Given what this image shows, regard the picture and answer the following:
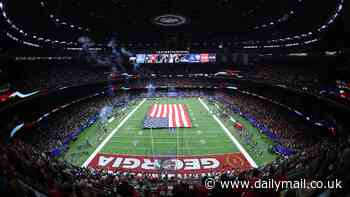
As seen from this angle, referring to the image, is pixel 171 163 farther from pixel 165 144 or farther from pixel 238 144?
pixel 238 144

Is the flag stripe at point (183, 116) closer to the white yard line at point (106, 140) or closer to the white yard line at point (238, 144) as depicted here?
the white yard line at point (238, 144)

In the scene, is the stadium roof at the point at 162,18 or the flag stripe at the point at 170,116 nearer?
the stadium roof at the point at 162,18

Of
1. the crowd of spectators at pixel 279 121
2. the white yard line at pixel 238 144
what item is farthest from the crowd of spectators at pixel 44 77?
the crowd of spectators at pixel 279 121

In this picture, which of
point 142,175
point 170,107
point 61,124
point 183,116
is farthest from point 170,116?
point 142,175

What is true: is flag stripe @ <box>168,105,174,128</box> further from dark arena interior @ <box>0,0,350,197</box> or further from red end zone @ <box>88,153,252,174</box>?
red end zone @ <box>88,153,252,174</box>

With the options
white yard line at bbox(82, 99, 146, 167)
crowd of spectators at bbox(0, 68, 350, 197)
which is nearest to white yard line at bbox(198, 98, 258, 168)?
crowd of spectators at bbox(0, 68, 350, 197)

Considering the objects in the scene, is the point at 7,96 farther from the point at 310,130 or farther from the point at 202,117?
the point at 310,130

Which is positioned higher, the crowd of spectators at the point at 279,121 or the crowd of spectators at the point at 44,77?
the crowd of spectators at the point at 44,77
